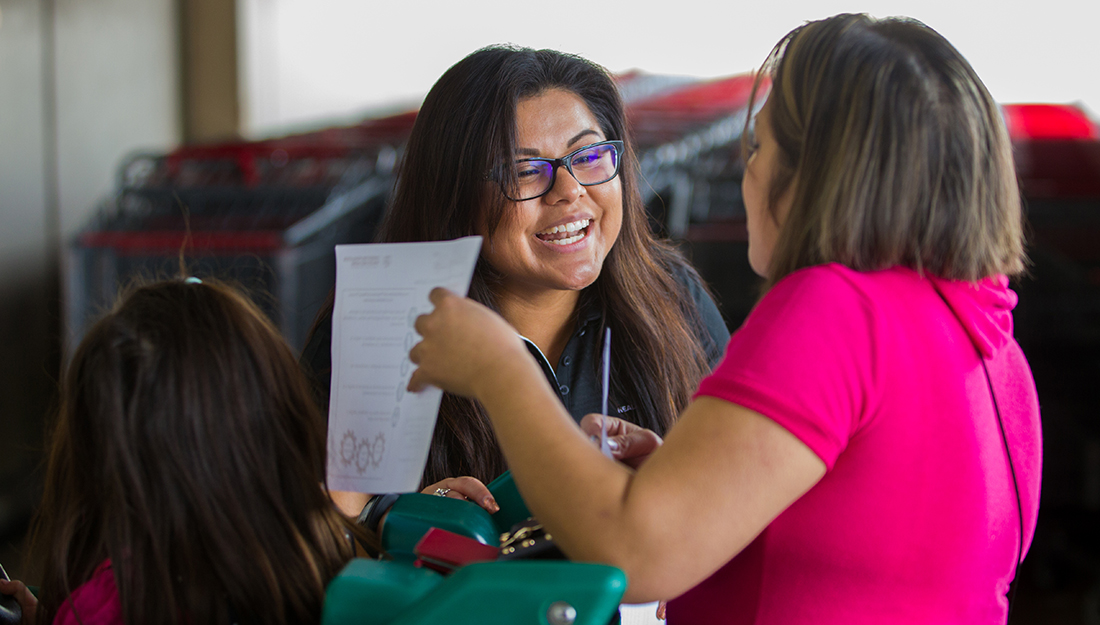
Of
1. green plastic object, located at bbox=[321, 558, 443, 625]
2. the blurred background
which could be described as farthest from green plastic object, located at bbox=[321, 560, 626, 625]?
the blurred background

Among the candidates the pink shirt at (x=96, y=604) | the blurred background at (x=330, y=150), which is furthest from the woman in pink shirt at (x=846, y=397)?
the blurred background at (x=330, y=150)

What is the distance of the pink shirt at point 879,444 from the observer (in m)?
0.72

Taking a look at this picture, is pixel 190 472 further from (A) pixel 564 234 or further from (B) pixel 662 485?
(A) pixel 564 234

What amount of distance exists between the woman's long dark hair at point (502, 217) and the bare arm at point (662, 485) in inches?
26.1

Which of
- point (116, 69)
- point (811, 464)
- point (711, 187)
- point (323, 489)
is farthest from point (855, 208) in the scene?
point (116, 69)

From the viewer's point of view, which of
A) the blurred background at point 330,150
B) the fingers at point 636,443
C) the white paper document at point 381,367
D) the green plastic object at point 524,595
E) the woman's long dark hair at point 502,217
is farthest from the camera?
the blurred background at point 330,150

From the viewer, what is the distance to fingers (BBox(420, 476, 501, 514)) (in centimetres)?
106

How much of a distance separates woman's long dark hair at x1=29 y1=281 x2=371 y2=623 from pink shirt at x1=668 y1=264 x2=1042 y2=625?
0.46 metres

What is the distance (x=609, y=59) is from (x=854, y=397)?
5976 mm

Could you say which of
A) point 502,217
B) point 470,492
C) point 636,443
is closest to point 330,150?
point 502,217

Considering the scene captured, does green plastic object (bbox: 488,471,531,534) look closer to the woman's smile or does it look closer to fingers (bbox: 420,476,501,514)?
fingers (bbox: 420,476,501,514)

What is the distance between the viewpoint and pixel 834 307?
74 cm

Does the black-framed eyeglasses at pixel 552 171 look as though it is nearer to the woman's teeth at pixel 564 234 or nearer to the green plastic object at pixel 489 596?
the woman's teeth at pixel 564 234

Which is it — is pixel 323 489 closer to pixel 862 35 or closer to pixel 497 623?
pixel 497 623
